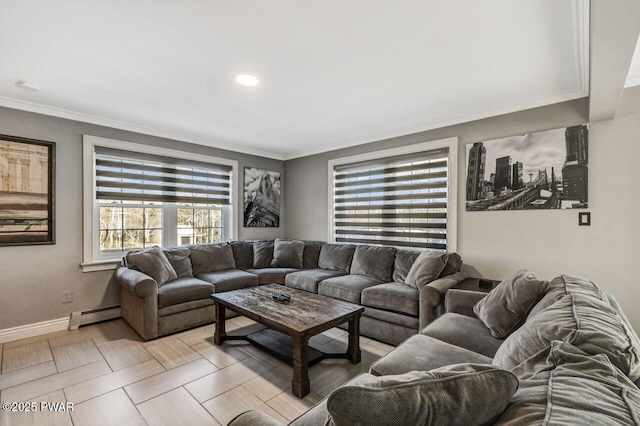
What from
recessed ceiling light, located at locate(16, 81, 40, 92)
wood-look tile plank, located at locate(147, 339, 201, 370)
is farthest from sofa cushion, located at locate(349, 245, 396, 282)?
recessed ceiling light, located at locate(16, 81, 40, 92)

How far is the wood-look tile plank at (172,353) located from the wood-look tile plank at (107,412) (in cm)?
46

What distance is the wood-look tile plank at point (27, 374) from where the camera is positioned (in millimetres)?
2256

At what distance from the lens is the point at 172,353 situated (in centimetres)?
276

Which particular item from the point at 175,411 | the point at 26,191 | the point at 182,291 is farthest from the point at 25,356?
the point at 175,411

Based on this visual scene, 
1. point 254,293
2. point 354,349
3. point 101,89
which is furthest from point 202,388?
point 101,89

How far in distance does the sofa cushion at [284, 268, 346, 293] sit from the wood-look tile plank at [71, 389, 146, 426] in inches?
84.0

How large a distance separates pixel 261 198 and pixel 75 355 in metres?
3.30

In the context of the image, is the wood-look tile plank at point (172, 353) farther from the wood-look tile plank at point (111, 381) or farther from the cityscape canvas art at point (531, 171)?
the cityscape canvas art at point (531, 171)

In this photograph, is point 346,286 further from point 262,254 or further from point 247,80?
point 247,80

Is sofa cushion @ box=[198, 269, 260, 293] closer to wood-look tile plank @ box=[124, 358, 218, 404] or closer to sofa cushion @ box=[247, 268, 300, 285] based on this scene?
sofa cushion @ box=[247, 268, 300, 285]

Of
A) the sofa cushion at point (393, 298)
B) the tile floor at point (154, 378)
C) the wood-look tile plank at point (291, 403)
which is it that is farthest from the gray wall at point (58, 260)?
the sofa cushion at point (393, 298)

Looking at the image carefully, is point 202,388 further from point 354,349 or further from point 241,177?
point 241,177

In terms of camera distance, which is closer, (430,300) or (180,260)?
(430,300)

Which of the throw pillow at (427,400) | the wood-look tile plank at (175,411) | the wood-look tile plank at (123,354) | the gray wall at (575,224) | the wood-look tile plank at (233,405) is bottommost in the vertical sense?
the wood-look tile plank at (233,405)
